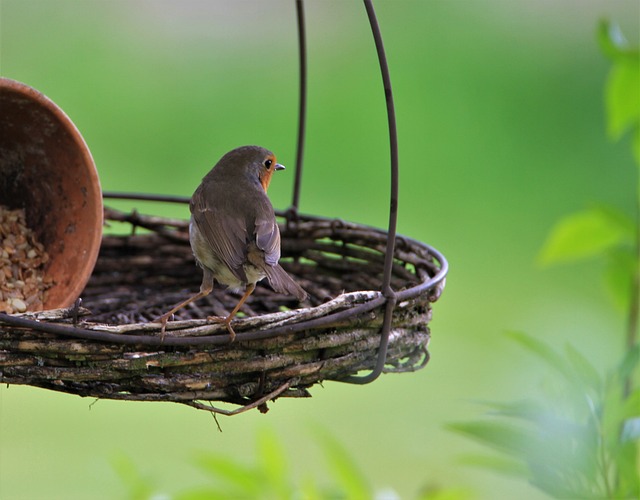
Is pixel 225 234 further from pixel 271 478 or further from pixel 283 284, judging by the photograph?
pixel 271 478

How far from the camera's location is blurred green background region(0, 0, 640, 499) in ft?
14.6

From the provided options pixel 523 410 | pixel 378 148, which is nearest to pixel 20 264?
pixel 523 410

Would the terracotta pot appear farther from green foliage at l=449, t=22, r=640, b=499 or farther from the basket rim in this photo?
green foliage at l=449, t=22, r=640, b=499

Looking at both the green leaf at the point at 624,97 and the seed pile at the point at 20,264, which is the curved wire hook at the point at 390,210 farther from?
the seed pile at the point at 20,264

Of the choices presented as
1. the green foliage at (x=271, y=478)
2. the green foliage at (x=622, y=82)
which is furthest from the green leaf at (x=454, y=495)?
the green foliage at (x=622, y=82)

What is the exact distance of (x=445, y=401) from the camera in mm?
4629

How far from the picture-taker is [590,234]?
1968 mm

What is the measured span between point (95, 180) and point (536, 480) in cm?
119

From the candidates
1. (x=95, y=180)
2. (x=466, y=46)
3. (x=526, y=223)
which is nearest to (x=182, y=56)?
(x=466, y=46)

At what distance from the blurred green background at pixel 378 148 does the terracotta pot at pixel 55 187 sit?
204cm

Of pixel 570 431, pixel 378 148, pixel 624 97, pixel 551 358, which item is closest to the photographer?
pixel 570 431

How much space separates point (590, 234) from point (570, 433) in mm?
583

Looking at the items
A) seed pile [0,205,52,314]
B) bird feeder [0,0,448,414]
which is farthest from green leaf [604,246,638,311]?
seed pile [0,205,52,314]

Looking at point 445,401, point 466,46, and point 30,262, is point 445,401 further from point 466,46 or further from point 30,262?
point 466,46
